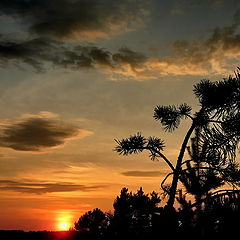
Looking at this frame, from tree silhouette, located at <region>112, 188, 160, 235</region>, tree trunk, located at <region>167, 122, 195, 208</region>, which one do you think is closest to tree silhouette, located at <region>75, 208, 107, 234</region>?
tree silhouette, located at <region>112, 188, 160, 235</region>

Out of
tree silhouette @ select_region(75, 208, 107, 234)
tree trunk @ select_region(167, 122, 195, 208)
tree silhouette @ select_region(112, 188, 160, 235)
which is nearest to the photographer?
tree silhouette @ select_region(112, 188, 160, 235)

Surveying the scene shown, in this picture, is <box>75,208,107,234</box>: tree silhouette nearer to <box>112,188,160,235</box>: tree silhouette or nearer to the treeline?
<box>112,188,160,235</box>: tree silhouette

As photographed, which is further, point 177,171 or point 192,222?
point 177,171

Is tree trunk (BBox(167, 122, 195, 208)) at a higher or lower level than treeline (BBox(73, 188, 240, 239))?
higher

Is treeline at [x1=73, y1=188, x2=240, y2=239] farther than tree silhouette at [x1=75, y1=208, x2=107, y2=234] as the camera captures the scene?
No

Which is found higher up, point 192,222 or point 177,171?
point 177,171

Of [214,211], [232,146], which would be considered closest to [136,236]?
[214,211]

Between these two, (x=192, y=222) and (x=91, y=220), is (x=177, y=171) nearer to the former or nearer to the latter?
(x=192, y=222)

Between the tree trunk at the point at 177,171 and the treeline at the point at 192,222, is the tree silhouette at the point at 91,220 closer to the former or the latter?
the tree trunk at the point at 177,171

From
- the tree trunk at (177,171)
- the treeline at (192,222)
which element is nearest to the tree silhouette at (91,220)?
the tree trunk at (177,171)

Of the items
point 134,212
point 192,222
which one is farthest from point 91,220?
point 192,222

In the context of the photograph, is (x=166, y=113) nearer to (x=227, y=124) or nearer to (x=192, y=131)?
(x=192, y=131)

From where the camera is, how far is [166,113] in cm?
1230

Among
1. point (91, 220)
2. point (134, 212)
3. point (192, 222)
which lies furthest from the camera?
point (91, 220)
